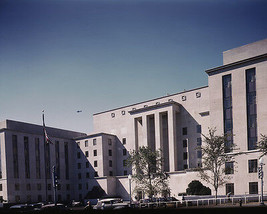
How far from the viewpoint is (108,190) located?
230 ft

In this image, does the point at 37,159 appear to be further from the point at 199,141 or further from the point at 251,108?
the point at 251,108

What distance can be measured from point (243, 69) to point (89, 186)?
4660 centimetres

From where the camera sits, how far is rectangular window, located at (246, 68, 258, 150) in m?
47.6

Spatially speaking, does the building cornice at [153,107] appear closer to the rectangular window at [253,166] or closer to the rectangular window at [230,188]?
the rectangular window at [230,188]

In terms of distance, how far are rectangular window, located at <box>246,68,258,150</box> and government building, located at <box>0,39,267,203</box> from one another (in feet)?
0.49

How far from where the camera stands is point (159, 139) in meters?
65.4

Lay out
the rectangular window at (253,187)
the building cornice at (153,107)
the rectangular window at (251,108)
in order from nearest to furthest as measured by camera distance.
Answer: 1. the rectangular window at (253,187)
2. the rectangular window at (251,108)
3. the building cornice at (153,107)

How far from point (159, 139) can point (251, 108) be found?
22.8 m

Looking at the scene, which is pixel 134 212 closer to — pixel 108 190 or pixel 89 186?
pixel 108 190

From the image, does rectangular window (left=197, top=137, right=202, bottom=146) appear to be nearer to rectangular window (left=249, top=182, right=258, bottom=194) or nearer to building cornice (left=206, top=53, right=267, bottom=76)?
building cornice (left=206, top=53, right=267, bottom=76)

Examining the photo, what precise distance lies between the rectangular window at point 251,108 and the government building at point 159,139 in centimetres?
15

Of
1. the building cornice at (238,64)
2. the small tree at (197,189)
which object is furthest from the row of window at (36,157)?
the building cornice at (238,64)

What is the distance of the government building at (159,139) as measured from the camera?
48.0 meters

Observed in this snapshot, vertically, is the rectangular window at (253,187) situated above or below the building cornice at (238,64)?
below
